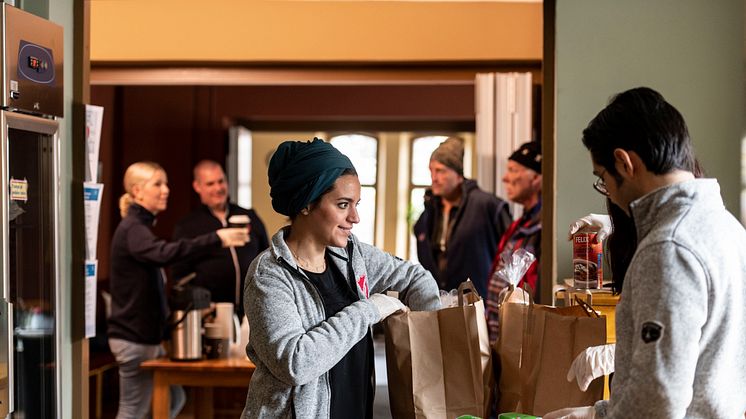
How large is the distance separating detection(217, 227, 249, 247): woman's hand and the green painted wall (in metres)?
2.32

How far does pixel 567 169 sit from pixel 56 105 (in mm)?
1794

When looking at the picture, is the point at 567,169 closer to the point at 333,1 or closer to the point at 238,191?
the point at 333,1

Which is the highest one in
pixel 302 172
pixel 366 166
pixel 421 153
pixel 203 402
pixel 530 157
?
pixel 421 153

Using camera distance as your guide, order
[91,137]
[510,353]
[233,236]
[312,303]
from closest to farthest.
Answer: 1. [312,303]
2. [510,353]
3. [91,137]
4. [233,236]

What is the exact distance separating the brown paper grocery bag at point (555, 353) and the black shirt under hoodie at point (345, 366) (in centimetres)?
36

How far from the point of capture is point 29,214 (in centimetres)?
320

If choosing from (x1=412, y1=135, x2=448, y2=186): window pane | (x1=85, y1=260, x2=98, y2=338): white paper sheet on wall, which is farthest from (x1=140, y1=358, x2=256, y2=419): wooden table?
(x1=412, y1=135, x2=448, y2=186): window pane

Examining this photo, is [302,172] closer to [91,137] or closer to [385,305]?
[385,305]

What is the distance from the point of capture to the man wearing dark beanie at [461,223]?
16.1 feet

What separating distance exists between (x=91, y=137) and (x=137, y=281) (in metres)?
1.45

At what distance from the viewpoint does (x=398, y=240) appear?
12094 millimetres

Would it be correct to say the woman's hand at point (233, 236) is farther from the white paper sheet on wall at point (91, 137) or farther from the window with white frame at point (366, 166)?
the window with white frame at point (366, 166)

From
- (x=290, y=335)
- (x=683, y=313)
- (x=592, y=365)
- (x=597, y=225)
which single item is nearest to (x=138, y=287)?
(x=597, y=225)

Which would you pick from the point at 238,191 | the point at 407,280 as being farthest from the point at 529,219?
the point at 238,191
